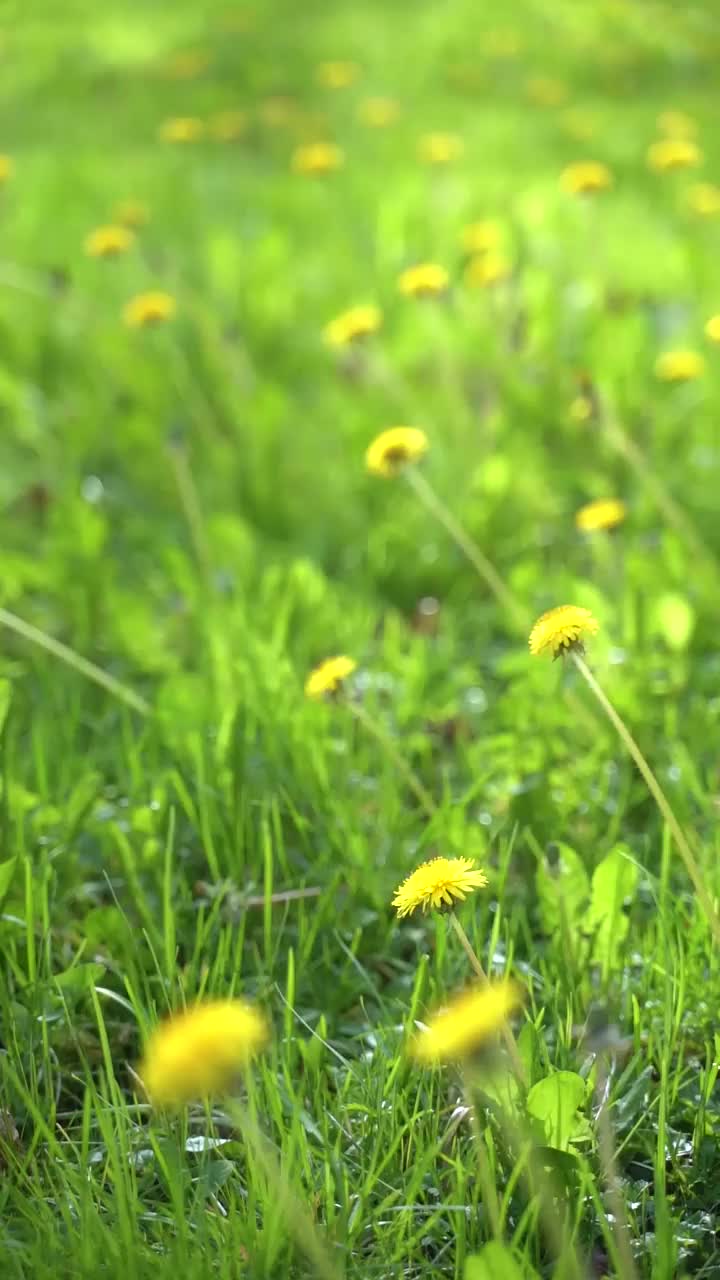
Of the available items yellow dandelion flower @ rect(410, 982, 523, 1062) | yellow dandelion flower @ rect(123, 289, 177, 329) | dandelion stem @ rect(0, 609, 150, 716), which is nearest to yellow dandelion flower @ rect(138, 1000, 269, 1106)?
yellow dandelion flower @ rect(410, 982, 523, 1062)

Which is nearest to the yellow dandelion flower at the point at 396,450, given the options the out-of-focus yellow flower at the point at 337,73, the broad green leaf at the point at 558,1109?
the broad green leaf at the point at 558,1109

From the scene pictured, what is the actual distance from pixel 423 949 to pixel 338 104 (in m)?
5.75

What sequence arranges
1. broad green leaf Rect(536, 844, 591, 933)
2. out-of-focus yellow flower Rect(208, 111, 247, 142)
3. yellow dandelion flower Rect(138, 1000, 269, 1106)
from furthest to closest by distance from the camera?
out-of-focus yellow flower Rect(208, 111, 247, 142), broad green leaf Rect(536, 844, 591, 933), yellow dandelion flower Rect(138, 1000, 269, 1106)

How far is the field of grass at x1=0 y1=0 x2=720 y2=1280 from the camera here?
4.12 feet

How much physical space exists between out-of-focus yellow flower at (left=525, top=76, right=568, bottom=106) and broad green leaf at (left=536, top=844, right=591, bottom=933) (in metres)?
5.27

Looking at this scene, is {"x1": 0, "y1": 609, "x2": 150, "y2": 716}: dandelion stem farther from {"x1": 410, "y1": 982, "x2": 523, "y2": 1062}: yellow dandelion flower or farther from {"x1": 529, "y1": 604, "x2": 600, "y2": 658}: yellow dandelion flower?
{"x1": 410, "y1": 982, "x2": 523, "y2": 1062}: yellow dandelion flower

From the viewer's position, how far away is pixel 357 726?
2037 millimetres

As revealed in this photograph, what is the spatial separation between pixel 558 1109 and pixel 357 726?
860mm

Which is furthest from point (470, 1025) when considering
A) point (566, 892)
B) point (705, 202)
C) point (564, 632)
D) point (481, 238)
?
point (705, 202)

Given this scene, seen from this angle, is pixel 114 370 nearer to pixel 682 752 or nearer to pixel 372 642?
pixel 372 642

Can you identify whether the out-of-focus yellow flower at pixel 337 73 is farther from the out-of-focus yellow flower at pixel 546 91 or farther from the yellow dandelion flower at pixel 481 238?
the yellow dandelion flower at pixel 481 238

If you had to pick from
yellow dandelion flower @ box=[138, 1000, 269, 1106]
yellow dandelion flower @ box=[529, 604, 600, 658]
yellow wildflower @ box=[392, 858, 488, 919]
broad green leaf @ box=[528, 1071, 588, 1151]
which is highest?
yellow dandelion flower @ box=[529, 604, 600, 658]

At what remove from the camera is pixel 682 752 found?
1.89 m

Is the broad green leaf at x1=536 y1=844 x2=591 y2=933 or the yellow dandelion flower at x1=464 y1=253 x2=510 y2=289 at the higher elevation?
the yellow dandelion flower at x1=464 y1=253 x2=510 y2=289
